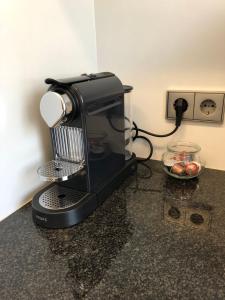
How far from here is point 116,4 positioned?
2.54ft

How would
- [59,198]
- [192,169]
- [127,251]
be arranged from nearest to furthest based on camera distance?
[127,251] → [59,198] → [192,169]

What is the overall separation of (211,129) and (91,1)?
0.50 meters

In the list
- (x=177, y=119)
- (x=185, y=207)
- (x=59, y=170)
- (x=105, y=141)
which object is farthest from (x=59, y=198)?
(x=177, y=119)

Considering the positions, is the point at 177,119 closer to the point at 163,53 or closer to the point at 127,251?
the point at 163,53

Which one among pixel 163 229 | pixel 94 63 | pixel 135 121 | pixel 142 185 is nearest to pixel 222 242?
pixel 163 229

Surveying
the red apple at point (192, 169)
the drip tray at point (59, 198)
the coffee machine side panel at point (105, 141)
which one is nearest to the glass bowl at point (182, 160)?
the red apple at point (192, 169)

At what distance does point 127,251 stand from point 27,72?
436 millimetres

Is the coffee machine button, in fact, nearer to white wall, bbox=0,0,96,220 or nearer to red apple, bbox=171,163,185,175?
white wall, bbox=0,0,96,220

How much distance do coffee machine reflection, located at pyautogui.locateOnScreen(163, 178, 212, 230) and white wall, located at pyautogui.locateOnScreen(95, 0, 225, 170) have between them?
14 centimetres

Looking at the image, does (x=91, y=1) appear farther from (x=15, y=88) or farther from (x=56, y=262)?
(x=56, y=262)

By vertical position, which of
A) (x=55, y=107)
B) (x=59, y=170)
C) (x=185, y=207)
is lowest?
(x=185, y=207)

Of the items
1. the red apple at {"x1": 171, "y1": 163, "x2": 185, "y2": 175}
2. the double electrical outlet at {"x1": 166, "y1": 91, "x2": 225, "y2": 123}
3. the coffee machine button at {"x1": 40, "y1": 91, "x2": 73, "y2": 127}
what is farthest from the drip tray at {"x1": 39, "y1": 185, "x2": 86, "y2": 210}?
the double electrical outlet at {"x1": 166, "y1": 91, "x2": 225, "y2": 123}

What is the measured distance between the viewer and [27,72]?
2.02ft

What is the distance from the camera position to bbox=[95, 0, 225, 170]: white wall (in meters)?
0.70
